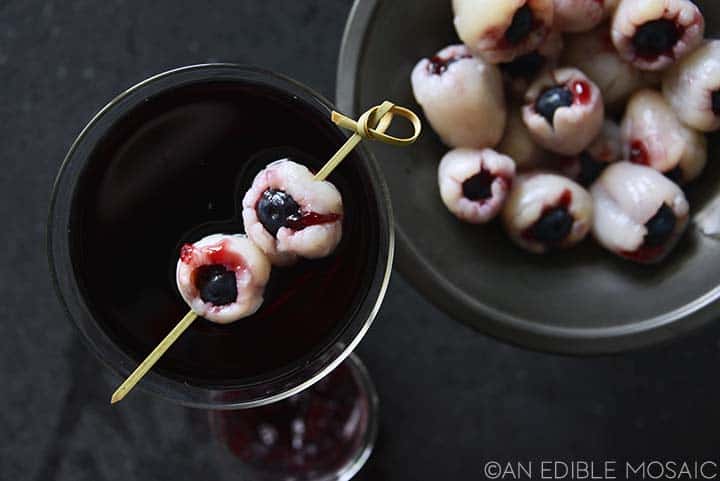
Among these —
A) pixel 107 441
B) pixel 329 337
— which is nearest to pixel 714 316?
pixel 329 337

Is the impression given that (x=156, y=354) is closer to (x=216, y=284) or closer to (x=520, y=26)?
(x=216, y=284)

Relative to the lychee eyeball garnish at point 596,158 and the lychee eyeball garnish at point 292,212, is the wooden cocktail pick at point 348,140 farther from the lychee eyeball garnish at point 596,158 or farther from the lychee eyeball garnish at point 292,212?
the lychee eyeball garnish at point 596,158

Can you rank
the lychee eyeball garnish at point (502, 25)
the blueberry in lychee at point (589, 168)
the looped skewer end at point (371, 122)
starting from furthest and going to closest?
1. the blueberry in lychee at point (589, 168)
2. the lychee eyeball garnish at point (502, 25)
3. the looped skewer end at point (371, 122)

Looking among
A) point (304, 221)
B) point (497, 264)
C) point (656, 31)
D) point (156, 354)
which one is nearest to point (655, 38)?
point (656, 31)

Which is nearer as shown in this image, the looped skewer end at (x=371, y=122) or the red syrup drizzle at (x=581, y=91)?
the looped skewer end at (x=371, y=122)

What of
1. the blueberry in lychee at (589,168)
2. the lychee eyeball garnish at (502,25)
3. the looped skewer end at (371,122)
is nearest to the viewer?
the looped skewer end at (371,122)

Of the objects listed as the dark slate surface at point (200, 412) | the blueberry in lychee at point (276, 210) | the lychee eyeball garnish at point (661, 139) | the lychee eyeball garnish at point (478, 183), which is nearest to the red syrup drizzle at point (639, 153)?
the lychee eyeball garnish at point (661, 139)

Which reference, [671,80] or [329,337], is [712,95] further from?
[329,337]
